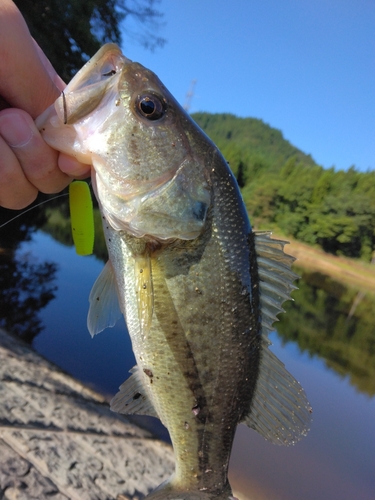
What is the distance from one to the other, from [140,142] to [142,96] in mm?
213

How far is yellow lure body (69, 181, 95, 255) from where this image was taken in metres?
1.94

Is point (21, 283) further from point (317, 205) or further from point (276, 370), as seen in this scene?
point (317, 205)

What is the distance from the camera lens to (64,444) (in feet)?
15.5

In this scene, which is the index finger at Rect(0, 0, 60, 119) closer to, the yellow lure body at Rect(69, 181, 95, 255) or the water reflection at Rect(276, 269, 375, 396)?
the yellow lure body at Rect(69, 181, 95, 255)

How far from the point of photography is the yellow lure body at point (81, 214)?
1936mm

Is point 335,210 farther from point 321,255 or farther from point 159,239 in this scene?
point 159,239

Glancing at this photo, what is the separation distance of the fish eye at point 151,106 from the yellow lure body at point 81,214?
0.49 m

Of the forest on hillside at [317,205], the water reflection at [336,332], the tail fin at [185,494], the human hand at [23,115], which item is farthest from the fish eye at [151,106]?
the forest on hillside at [317,205]

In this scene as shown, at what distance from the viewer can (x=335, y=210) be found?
2034 inches

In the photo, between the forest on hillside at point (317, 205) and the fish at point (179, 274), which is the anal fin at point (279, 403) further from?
the forest on hillside at point (317, 205)

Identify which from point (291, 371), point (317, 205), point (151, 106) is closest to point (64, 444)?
point (151, 106)

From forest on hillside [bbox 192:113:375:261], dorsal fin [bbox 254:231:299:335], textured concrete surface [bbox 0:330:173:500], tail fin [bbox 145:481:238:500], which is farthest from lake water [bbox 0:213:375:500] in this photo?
forest on hillside [bbox 192:113:375:261]

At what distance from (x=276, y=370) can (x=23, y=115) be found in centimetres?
181

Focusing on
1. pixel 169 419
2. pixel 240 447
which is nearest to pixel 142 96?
pixel 169 419
